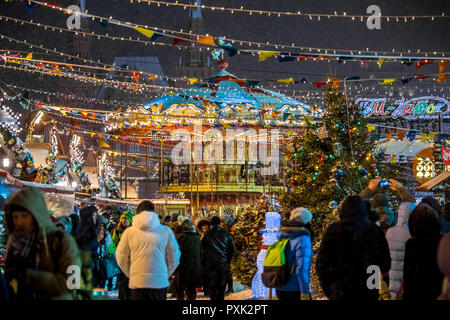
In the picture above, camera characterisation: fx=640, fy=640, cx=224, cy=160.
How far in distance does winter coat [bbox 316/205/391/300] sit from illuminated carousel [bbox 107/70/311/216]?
61.2ft

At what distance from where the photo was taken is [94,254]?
22.9ft

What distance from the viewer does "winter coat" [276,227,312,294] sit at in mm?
6816

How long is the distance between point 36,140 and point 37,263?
62.9ft

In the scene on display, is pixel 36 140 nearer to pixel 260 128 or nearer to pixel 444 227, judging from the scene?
pixel 260 128

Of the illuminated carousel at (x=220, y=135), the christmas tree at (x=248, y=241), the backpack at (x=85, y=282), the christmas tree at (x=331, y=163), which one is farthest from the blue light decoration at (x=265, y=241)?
the illuminated carousel at (x=220, y=135)

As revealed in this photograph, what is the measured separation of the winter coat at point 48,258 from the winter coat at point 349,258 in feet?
8.38

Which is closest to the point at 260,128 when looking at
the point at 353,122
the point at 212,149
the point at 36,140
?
the point at 212,149

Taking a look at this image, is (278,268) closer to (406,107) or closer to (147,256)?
(147,256)

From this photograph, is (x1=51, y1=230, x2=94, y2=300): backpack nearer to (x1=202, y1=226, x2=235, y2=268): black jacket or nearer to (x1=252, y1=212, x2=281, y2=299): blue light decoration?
(x1=252, y1=212, x2=281, y2=299): blue light decoration

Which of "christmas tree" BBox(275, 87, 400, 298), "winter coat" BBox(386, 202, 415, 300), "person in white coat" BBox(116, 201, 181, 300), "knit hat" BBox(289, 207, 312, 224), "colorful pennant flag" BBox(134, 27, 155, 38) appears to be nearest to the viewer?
"person in white coat" BBox(116, 201, 181, 300)

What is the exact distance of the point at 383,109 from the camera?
43.4 metres

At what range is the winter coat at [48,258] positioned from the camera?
4145 millimetres

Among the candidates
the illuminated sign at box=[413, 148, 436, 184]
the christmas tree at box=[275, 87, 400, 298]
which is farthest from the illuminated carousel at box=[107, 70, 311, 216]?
the christmas tree at box=[275, 87, 400, 298]
